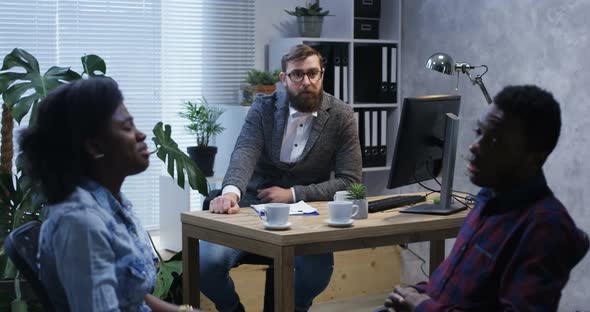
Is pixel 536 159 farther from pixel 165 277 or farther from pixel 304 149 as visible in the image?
pixel 165 277

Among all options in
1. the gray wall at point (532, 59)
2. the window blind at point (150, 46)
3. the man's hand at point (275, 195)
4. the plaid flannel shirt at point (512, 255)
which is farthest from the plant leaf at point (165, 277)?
the plaid flannel shirt at point (512, 255)

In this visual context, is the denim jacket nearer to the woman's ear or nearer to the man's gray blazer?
the woman's ear

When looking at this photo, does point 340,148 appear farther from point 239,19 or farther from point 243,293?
point 239,19

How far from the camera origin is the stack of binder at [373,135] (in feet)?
15.6

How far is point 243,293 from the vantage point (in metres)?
4.25

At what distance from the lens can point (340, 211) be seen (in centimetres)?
270

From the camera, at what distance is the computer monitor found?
290 centimetres

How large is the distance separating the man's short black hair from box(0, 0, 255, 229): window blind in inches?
114

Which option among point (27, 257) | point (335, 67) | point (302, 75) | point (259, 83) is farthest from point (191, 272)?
point (335, 67)

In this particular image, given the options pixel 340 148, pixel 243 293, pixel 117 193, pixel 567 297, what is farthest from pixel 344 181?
pixel 117 193

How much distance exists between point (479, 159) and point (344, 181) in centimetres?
154

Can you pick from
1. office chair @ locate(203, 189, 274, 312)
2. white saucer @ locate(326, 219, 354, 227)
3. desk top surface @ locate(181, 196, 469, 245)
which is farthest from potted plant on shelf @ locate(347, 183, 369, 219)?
office chair @ locate(203, 189, 274, 312)

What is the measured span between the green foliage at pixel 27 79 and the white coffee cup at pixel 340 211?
1.24 m

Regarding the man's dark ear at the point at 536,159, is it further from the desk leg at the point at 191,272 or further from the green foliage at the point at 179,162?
the green foliage at the point at 179,162
